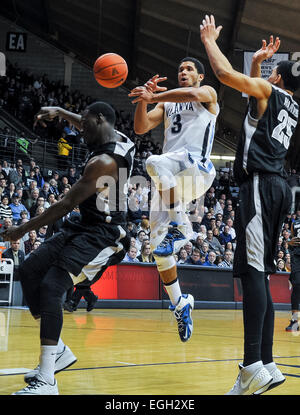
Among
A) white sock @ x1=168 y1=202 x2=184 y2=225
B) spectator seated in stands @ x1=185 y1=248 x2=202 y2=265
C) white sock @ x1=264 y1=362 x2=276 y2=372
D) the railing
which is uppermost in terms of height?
the railing

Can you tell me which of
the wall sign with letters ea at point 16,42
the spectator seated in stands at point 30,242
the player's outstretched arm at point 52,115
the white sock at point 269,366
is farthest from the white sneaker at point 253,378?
the wall sign with letters ea at point 16,42

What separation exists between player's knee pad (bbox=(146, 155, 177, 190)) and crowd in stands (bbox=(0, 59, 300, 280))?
473 cm

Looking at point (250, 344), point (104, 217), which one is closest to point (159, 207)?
point (104, 217)

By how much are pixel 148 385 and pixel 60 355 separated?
671 millimetres

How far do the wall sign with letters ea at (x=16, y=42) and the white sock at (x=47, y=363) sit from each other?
25.4 metres

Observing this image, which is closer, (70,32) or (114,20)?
(114,20)

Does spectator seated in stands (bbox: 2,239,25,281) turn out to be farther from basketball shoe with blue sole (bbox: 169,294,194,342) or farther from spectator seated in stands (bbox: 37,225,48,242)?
basketball shoe with blue sole (bbox: 169,294,194,342)

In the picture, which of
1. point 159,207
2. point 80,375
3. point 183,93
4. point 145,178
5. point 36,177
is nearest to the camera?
point 80,375

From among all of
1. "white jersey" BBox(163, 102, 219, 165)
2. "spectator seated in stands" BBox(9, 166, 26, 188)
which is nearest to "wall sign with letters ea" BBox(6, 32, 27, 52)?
"spectator seated in stands" BBox(9, 166, 26, 188)

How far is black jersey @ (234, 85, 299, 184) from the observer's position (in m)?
4.16

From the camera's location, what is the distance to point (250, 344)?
12.8 feet

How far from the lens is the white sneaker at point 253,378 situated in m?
3.77

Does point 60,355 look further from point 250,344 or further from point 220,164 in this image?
point 220,164

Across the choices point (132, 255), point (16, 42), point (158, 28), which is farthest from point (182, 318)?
point (16, 42)
